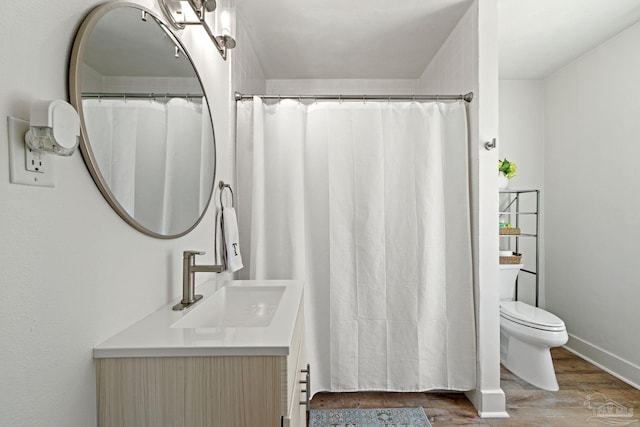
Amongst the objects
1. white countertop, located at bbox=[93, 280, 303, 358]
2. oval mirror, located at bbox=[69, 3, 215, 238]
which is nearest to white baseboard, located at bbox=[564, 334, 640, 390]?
white countertop, located at bbox=[93, 280, 303, 358]

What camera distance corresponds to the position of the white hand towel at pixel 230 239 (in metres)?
1.70

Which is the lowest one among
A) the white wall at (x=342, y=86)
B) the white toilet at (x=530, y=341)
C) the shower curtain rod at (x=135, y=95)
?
the white toilet at (x=530, y=341)

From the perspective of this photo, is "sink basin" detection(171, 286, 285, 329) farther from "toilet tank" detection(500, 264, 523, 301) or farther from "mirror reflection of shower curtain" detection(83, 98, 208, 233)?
"toilet tank" detection(500, 264, 523, 301)

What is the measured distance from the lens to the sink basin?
1.16 meters

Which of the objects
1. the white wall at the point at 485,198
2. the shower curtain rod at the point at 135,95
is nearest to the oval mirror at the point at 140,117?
the shower curtain rod at the point at 135,95

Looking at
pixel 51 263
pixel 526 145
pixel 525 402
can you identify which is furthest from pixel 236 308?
pixel 526 145

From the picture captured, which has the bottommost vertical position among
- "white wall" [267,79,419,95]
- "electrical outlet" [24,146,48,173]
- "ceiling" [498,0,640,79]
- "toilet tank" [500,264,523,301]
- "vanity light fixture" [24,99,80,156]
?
"toilet tank" [500,264,523,301]

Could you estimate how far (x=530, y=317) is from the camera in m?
2.36

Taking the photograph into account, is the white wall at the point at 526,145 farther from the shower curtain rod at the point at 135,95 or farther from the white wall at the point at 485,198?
the shower curtain rod at the point at 135,95

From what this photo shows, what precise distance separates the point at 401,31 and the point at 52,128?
2446 mm

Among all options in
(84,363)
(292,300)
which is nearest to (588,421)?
(292,300)

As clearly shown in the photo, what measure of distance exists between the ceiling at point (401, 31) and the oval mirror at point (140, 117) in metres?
1.20

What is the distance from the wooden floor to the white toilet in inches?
3.2

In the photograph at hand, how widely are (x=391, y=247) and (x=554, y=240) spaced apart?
2055mm
